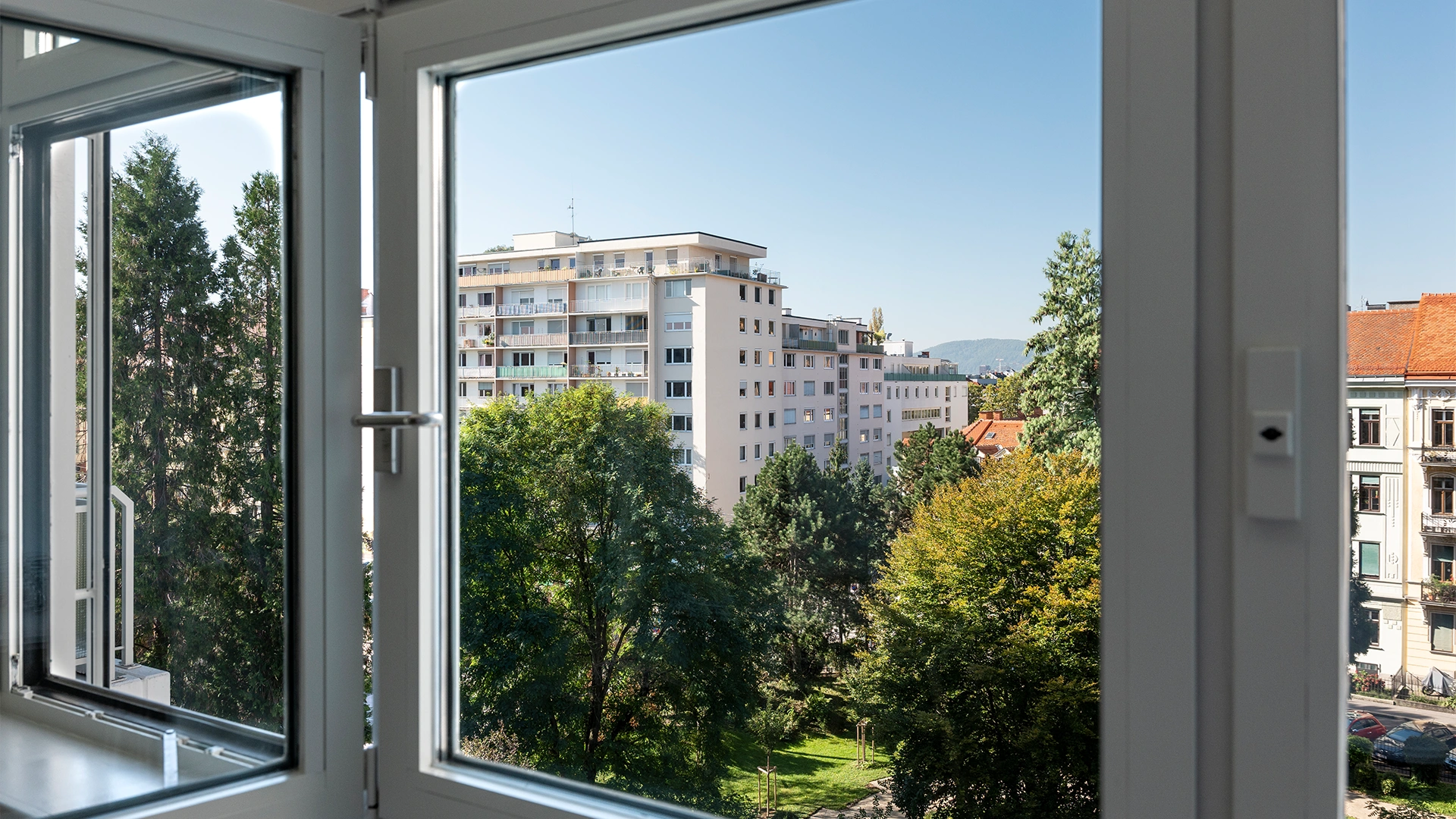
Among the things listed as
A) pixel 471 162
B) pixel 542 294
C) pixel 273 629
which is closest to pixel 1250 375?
pixel 542 294

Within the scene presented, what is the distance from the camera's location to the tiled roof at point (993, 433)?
1.08 meters

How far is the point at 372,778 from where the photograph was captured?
4.74 feet

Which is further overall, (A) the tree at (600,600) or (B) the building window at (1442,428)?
Result: (A) the tree at (600,600)

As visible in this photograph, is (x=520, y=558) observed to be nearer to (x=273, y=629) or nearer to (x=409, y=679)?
(x=409, y=679)

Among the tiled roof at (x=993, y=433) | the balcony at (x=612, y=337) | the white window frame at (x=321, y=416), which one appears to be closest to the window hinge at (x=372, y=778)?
the white window frame at (x=321, y=416)

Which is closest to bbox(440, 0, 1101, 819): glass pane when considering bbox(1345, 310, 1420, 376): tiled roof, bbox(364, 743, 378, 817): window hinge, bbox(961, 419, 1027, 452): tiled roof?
→ bbox(961, 419, 1027, 452): tiled roof

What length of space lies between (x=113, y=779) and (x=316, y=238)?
77 centimetres

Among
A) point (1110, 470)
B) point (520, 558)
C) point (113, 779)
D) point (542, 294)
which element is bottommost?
point (113, 779)

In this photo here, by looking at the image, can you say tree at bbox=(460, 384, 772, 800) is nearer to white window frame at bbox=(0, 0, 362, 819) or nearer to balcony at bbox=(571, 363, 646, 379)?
balcony at bbox=(571, 363, 646, 379)

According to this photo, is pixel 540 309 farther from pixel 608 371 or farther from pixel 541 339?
pixel 608 371

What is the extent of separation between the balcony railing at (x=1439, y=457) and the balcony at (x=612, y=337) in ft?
3.03

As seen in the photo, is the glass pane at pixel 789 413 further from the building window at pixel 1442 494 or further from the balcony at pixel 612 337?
the building window at pixel 1442 494

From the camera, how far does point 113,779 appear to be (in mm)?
1248

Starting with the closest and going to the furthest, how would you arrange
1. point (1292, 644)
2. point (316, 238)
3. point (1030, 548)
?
point (1292, 644) → point (1030, 548) → point (316, 238)
